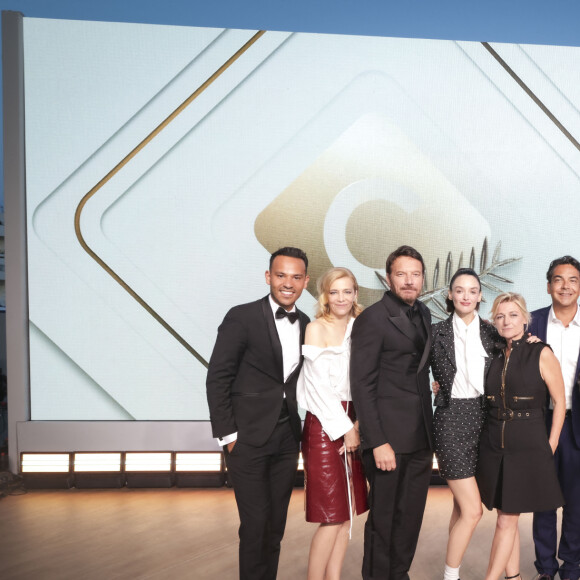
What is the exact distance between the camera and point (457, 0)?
3.55m

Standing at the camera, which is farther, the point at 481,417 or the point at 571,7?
the point at 571,7

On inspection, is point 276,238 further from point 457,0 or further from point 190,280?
point 457,0

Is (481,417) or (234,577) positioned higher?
(481,417)

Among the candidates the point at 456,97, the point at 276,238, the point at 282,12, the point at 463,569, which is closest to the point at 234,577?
the point at 463,569

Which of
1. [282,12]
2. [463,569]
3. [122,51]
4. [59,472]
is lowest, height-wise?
[463,569]

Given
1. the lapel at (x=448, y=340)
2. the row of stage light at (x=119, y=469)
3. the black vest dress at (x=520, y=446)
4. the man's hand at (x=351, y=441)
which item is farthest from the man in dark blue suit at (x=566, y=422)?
the row of stage light at (x=119, y=469)

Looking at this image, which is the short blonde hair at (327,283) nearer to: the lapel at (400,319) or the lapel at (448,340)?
the lapel at (400,319)

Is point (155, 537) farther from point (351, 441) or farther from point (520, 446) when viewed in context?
point (520, 446)

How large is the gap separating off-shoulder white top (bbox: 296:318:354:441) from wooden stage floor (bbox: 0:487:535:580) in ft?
3.46

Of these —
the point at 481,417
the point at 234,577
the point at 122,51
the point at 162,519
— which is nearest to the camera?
the point at 481,417

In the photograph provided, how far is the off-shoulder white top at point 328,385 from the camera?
75.7 inches

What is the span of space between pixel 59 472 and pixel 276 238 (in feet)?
8.00

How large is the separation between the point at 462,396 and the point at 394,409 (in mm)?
341

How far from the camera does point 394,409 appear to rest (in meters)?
1.94
